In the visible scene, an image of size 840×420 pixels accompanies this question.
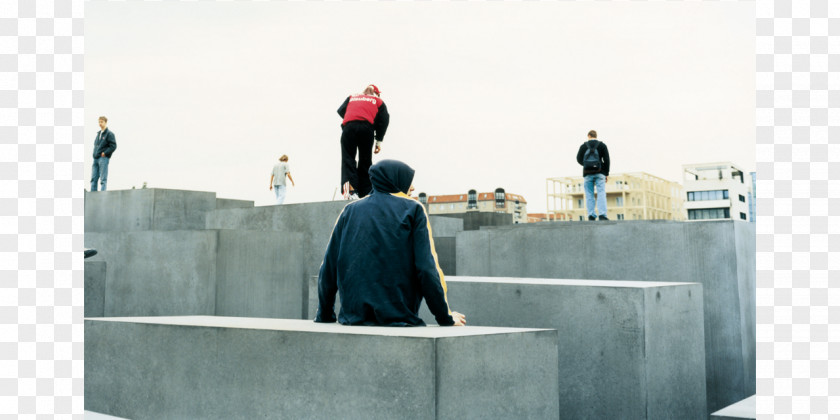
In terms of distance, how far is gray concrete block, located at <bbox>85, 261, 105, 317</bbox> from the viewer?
8086 mm

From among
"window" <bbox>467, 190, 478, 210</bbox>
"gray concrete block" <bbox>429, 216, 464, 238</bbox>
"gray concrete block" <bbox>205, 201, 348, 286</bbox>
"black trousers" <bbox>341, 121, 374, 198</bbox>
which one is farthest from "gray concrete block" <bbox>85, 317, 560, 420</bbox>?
"window" <bbox>467, 190, 478, 210</bbox>

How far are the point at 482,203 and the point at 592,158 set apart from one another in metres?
115

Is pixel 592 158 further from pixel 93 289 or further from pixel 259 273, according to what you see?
pixel 93 289

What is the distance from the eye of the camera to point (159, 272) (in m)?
10.1

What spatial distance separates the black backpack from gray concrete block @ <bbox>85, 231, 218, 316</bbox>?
5.33 meters

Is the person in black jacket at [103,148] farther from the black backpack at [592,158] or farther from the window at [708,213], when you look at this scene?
the window at [708,213]

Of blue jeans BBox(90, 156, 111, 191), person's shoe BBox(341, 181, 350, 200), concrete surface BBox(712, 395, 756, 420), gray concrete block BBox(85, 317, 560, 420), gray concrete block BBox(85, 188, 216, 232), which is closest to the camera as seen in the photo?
gray concrete block BBox(85, 317, 560, 420)

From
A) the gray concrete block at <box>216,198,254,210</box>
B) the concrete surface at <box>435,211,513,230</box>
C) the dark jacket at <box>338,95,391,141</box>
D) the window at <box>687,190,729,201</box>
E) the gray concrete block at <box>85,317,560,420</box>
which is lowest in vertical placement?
the gray concrete block at <box>85,317,560,420</box>

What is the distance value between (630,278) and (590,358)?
2680 millimetres

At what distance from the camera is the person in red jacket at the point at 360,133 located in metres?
8.45

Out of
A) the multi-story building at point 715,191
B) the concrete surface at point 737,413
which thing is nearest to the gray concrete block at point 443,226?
the concrete surface at point 737,413

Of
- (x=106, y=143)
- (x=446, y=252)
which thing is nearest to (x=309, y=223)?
(x=446, y=252)

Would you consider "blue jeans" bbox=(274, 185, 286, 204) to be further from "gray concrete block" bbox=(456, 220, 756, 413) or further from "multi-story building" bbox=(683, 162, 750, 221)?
"multi-story building" bbox=(683, 162, 750, 221)

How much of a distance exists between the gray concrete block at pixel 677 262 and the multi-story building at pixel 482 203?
106071 millimetres
